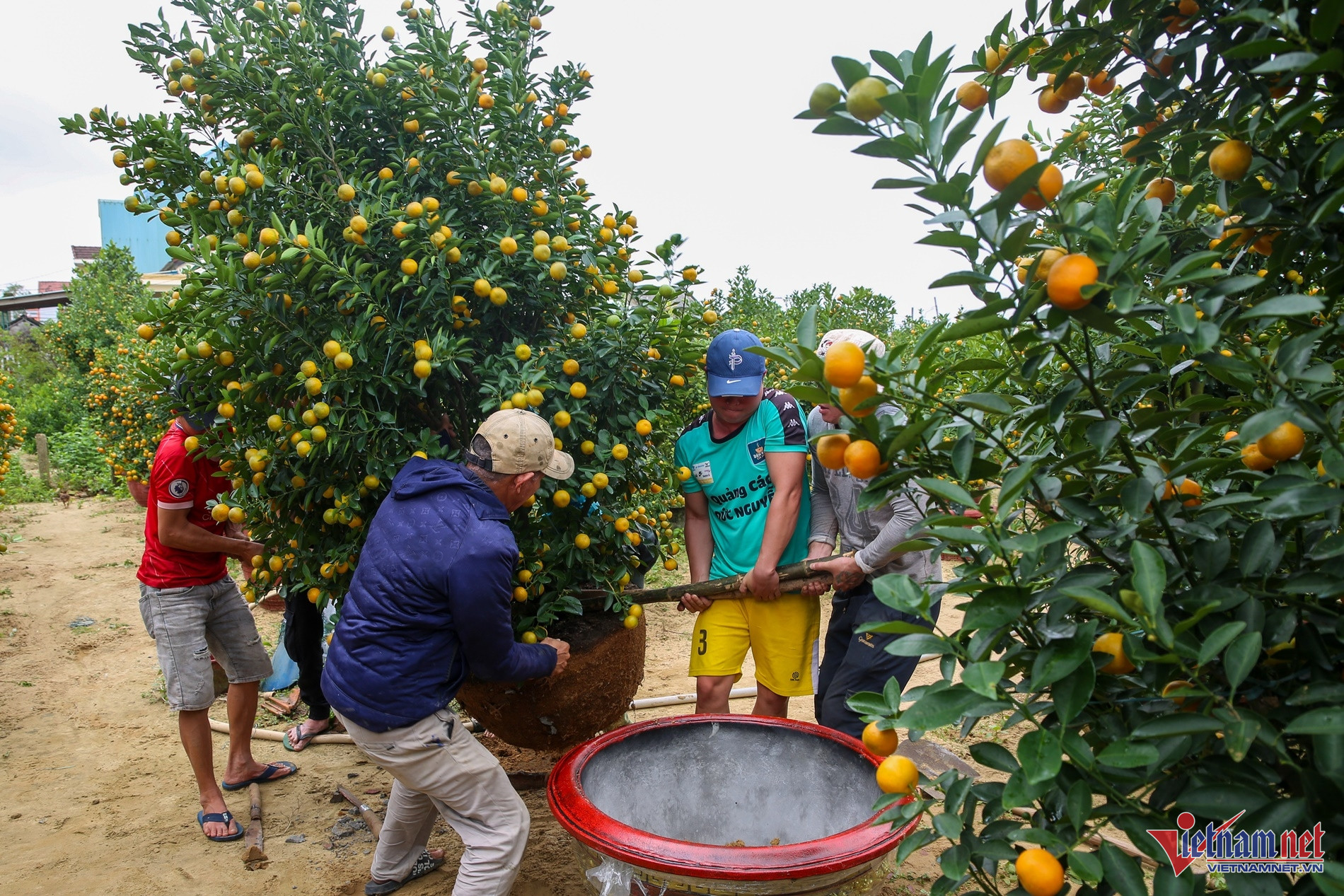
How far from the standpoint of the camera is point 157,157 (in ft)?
9.00

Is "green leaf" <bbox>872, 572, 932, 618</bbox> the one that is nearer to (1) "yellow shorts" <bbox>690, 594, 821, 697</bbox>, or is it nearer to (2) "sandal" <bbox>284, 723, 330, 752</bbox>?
(1) "yellow shorts" <bbox>690, 594, 821, 697</bbox>

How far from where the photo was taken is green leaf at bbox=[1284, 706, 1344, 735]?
0.82 meters

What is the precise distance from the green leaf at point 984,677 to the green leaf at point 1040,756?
6cm

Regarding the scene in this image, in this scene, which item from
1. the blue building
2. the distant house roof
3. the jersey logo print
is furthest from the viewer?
the blue building

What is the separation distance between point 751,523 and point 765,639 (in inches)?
17.3

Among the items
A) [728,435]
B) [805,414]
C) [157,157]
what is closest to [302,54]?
[157,157]

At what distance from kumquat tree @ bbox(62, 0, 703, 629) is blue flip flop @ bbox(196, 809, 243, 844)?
38.2 inches

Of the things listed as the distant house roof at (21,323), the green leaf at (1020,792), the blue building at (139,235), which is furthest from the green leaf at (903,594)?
the blue building at (139,235)

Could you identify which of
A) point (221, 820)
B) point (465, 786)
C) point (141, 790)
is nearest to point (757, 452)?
point (465, 786)

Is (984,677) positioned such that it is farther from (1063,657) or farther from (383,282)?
(383,282)

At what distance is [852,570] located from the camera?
2.83 meters

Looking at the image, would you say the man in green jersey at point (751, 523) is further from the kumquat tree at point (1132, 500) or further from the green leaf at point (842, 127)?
the green leaf at point (842, 127)

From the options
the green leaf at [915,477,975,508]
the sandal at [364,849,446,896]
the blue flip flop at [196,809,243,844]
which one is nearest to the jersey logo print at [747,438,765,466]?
the sandal at [364,849,446,896]

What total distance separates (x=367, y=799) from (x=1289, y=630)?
3460 mm
